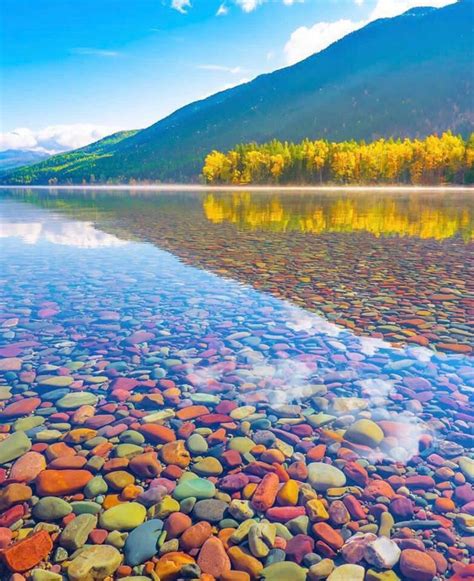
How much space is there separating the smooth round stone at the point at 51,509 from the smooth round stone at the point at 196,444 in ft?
5.09

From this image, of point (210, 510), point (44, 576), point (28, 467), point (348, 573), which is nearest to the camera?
point (44, 576)

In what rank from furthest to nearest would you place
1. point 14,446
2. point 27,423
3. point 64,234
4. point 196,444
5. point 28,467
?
1. point 64,234
2. point 27,423
3. point 196,444
4. point 14,446
5. point 28,467

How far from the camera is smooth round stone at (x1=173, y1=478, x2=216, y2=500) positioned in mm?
4781

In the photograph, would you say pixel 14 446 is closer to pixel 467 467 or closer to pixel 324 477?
pixel 324 477

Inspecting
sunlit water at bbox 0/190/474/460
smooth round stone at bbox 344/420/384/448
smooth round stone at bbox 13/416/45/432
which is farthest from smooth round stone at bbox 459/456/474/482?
smooth round stone at bbox 13/416/45/432

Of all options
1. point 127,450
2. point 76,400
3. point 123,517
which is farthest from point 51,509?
point 76,400

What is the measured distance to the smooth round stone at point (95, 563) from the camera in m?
3.81

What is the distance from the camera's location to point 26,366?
8.13 m

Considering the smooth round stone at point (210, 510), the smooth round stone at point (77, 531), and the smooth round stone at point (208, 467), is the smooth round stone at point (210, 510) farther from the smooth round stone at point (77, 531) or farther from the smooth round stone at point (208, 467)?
the smooth round stone at point (77, 531)

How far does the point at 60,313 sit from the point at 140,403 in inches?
220

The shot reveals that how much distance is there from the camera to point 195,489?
4.89m

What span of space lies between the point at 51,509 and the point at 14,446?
145 cm

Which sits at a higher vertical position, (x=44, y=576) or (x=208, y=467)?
(x=44, y=576)

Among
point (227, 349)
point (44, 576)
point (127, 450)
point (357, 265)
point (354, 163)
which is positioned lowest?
point (357, 265)
